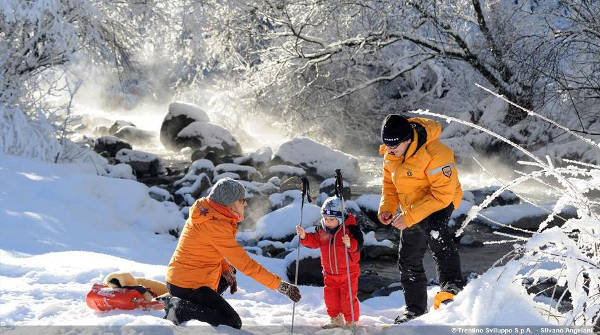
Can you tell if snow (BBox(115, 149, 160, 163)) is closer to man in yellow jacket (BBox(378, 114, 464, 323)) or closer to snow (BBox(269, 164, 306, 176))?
snow (BBox(269, 164, 306, 176))

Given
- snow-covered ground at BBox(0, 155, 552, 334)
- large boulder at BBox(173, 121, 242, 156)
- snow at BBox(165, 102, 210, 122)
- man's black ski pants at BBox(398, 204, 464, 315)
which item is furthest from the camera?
snow at BBox(165, 102, 210, 122)

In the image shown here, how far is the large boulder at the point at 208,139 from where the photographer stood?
19797mm

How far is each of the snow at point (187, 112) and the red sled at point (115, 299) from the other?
17630mm

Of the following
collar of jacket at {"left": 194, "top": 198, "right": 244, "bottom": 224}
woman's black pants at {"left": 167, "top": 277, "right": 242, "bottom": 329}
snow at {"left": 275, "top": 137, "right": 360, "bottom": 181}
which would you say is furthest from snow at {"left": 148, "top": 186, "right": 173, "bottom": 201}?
collar of jacket at {"left": 194, "top": 198, "right": 244, "bottom": 224}

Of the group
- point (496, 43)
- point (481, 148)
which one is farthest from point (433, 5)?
point (481, 148)

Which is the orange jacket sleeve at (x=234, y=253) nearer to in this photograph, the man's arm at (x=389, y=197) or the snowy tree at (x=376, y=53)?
the man's arm at (x=389, y=197)

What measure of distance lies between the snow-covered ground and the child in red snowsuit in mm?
211

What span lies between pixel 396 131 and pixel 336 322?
5.10ft

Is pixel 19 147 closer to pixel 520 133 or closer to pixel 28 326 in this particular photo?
pixel 28 326

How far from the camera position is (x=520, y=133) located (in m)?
15.3

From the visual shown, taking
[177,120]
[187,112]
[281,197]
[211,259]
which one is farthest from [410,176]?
[187,112]

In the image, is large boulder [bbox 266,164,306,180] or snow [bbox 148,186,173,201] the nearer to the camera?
snow [bbox 148,186,173,201]

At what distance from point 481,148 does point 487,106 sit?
5.05ft

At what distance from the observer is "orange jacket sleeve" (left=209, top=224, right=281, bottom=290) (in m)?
4.36
